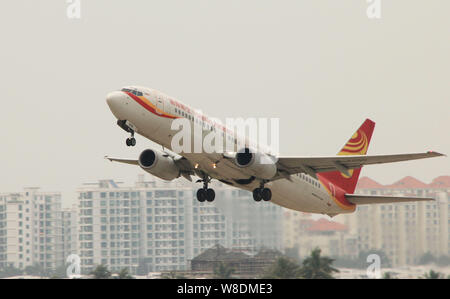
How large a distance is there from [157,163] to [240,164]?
4361mm

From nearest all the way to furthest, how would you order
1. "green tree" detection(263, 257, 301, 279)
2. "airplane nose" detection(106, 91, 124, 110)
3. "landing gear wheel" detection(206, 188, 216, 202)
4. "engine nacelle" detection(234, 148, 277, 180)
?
"airplane nose" detection(106, 91, 124, 110)
"engine nacelle" detection(234, 148, 277, 180)
"landing gear wheel" detection(206, 188, 216, 202)
"green tree" detection(263, 257, 301, 279)

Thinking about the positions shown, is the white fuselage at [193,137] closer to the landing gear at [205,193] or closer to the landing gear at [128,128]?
the landing gear at [128,128]

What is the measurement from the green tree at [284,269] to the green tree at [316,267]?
0.42m

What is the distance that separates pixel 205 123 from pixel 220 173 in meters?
2.75

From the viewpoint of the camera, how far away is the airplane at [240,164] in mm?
33844

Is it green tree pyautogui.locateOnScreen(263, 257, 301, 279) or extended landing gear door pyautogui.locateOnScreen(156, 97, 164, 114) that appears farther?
green tree pyautogui.locateOnScreen(263, 257, 301, 279)

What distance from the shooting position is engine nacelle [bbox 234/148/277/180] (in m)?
35.6

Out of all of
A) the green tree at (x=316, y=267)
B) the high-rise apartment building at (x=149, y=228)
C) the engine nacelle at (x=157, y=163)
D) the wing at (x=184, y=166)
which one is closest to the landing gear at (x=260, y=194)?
the wing at (x=184, y=166)

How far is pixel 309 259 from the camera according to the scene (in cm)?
4359

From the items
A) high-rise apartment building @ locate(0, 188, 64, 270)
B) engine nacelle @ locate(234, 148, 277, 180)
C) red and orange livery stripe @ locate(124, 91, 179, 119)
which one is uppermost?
red and orange livery stripe @ locate(124, 91, 179, 119)

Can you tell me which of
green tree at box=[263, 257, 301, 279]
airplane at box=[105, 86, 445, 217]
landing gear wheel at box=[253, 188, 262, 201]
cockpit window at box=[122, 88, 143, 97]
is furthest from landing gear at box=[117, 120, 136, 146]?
green tree at box=[263, 257, 301, 279]

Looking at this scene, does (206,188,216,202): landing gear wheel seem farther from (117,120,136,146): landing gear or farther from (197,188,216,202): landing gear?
(117,120,136,146): landing gear

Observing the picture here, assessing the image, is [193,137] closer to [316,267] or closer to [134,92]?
[134,92]
